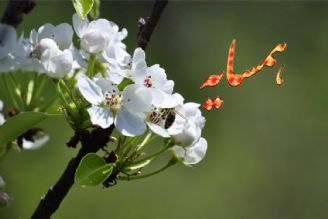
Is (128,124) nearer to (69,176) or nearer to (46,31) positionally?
(69,176)

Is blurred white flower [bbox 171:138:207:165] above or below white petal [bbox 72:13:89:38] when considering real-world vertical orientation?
below

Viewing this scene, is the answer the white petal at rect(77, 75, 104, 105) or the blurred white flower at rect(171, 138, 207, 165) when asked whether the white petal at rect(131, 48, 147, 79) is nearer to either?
the white petal at rect(77, 75, 104, 105)

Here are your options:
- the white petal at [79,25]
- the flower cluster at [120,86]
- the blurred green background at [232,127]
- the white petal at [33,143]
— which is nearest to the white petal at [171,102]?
the flower cluster at [120,86]

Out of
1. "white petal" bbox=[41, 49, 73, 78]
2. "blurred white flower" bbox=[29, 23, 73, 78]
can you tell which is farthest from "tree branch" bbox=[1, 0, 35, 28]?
"white petal" bbox=[41, 49, 73, 78]

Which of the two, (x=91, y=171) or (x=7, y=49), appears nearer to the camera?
(x=91, y=171)

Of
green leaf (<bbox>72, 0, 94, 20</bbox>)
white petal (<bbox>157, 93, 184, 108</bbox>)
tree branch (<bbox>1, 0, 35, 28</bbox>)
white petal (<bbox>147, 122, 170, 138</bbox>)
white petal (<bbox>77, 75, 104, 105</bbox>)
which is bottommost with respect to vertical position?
tree branch (<bbox>1, 0, 35, 28</bbox>)

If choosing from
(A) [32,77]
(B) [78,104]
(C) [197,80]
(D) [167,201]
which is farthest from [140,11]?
(B) [78,104]

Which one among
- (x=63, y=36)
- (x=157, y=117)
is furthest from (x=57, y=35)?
(x=157, y=117)

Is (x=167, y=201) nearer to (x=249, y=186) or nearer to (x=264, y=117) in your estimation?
(x=249, y=186)
